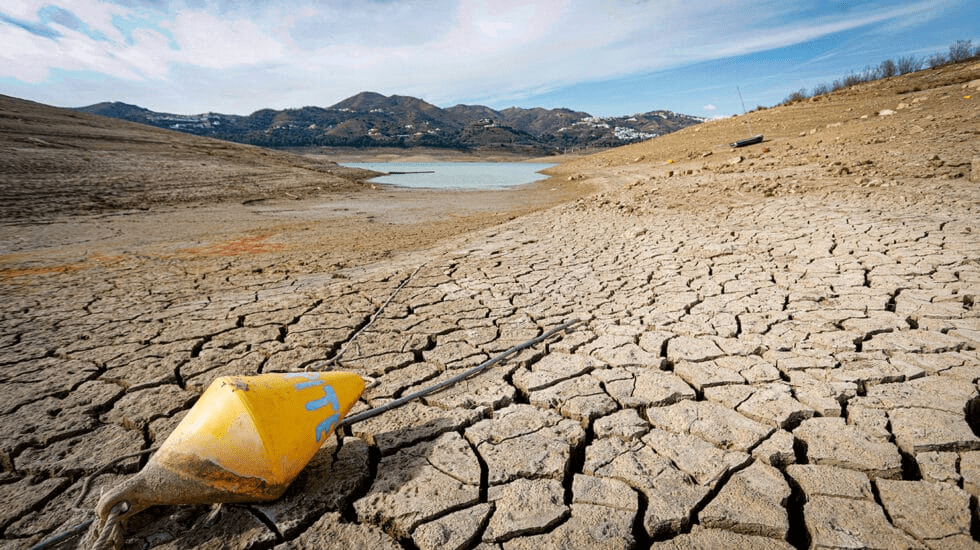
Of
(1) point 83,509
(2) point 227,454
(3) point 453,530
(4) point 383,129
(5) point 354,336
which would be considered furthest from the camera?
(4) point 383,129

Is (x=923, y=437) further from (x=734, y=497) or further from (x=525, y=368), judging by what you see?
(x=525, y=368)

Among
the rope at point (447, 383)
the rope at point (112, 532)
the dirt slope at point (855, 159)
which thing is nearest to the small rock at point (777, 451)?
the rope at point (447, 383)

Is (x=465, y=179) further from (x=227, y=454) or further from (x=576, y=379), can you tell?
(x=227, y=454)

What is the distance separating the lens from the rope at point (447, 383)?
181 cm

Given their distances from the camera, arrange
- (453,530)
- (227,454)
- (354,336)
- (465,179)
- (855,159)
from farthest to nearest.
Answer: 1. (465,179)
2. (855,159)
3. (354,336)
4. (453,530)
5. (227,454)

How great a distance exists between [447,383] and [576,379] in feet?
2.15

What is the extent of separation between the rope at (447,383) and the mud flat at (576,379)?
0.17 feet

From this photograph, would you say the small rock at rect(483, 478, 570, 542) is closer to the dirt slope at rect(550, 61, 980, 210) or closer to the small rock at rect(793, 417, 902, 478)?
the small rock at rect(793, 417, 902, 478)

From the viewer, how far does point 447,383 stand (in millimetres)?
2082

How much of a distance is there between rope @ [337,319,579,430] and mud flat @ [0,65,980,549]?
0.05m

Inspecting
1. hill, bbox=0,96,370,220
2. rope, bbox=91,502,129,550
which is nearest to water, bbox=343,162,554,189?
hill, bbox=0,96,370,220

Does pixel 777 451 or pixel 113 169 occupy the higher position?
pixel 113 169

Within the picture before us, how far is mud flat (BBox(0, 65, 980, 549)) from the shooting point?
1.29m

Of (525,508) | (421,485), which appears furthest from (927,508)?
(421,485)
